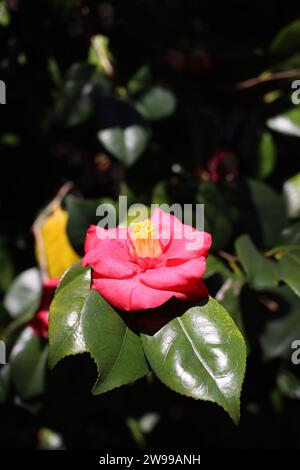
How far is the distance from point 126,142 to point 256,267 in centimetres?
39

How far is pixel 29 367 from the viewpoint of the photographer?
1118 mm

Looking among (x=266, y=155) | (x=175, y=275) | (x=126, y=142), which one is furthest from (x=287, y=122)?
(x=175, y=275)

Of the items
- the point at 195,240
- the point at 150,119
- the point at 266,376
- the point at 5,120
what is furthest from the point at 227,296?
the point at 5,120

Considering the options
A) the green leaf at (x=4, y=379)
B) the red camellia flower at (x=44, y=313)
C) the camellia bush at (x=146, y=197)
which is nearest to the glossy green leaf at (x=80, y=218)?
the camellia bush at (x=146, y=197)

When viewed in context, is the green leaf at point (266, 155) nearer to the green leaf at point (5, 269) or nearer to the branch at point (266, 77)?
the branch at point (266, 77)

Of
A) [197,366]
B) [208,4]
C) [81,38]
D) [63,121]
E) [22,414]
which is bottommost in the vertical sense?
[22,414]

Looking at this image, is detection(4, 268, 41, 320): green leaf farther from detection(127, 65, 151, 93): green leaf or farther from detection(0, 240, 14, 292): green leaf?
detection(127, 65, 151, 93): green leaf

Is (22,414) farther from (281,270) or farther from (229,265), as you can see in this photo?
(281,270)

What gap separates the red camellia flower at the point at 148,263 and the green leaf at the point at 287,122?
519 mm

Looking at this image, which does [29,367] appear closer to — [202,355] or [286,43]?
[202,355]

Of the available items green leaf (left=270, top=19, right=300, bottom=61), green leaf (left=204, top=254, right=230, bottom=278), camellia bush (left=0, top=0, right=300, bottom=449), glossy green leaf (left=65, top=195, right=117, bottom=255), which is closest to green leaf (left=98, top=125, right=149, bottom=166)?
camellia bush (left=0, top=0, right=300, bottom=449)

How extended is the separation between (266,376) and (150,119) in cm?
78

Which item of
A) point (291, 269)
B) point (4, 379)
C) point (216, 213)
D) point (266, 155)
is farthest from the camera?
point (266, 155)

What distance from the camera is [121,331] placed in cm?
73
